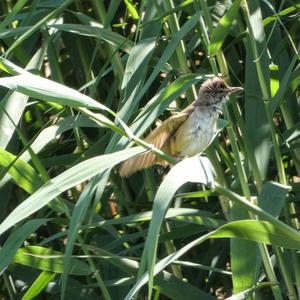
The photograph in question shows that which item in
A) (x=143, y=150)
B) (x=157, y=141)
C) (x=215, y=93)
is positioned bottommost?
(x=157, y=141)

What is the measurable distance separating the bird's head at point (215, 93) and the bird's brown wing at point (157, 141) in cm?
5

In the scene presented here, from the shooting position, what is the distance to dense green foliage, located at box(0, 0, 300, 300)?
67.7 inches

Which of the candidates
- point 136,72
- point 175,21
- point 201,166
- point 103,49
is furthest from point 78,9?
point 201,166

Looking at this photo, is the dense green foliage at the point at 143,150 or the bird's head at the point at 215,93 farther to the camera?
the bird's head at the point at 215,93

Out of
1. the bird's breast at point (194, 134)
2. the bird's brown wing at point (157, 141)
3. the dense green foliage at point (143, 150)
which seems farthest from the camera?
the bird's breast at point (194, 134)

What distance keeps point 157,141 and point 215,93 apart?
0.73ft

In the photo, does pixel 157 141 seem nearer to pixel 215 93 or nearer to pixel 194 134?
pixel 194 134

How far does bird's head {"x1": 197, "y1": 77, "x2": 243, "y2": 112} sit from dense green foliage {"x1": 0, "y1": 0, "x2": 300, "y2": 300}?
0.15 feet

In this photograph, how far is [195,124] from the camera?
8.41ft

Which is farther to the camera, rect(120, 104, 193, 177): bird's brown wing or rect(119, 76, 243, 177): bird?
rect(119, 76, 243, 177): bird

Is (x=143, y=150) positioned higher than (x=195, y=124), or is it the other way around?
(x=143, y=150)

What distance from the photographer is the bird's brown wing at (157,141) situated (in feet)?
7.56

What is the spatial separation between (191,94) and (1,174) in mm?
799

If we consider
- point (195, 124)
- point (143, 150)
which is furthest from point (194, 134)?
point (143, 150)
